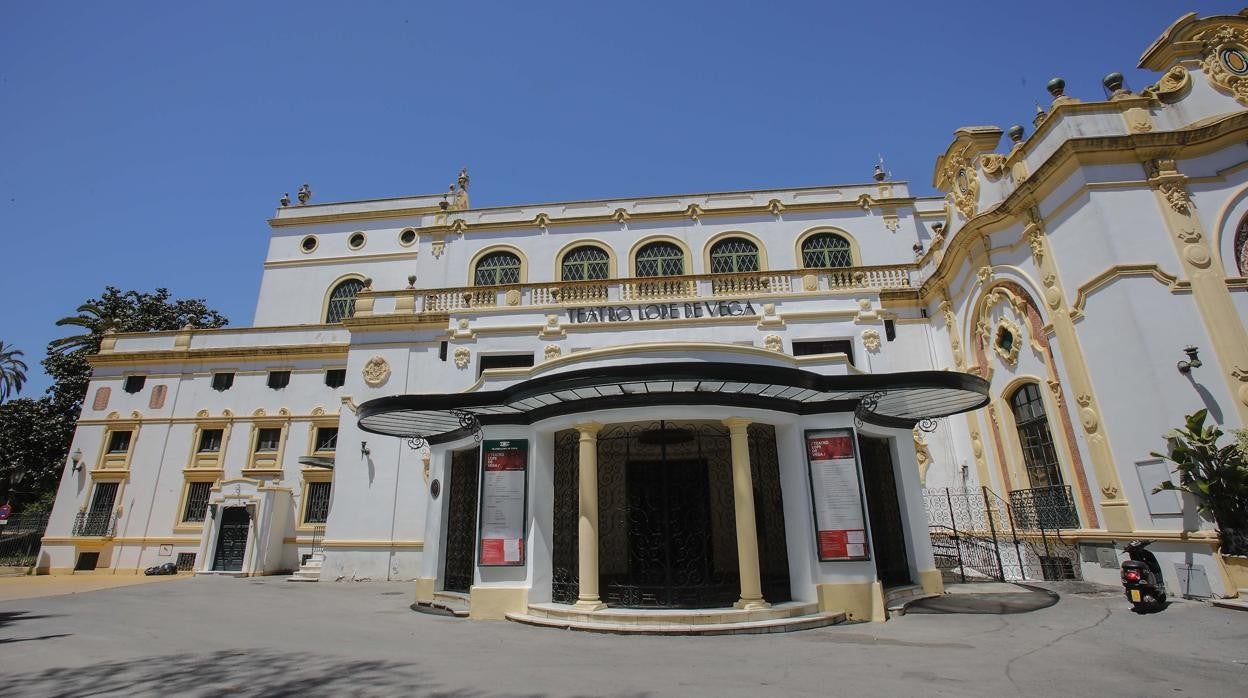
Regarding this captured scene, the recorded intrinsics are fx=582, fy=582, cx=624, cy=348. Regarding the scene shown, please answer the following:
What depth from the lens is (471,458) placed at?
37.5 ft

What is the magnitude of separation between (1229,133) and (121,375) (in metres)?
34.6

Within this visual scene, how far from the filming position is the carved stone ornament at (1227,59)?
38.8 ft

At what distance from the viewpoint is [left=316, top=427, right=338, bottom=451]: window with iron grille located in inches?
836

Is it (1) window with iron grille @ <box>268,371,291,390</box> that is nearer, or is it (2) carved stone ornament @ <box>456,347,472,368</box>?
(2) carved stone ornament @ <box>456,347,472,368</box>

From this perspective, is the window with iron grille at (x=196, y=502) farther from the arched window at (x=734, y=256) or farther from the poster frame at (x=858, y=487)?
the poster frame at (x=858, y=487)

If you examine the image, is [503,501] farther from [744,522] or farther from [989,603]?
[989,603]

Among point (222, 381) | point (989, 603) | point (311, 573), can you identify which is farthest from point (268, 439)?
point (989, 603)

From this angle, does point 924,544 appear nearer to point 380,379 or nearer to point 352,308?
point 380,379

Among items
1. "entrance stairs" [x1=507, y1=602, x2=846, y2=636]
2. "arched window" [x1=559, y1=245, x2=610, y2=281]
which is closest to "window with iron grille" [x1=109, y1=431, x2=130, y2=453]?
"arched window" [x1=559, y1=245, x2=610, y2=281]

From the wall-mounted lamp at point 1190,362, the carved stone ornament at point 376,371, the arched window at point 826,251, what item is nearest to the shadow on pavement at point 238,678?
the carved stone ornament at point 376,371

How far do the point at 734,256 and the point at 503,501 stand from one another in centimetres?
1427

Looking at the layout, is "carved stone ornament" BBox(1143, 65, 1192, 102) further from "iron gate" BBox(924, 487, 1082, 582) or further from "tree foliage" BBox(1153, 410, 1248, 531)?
"iron gate" BBox(924, 487, 1082, 582)

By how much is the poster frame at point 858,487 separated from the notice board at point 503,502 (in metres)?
4.72

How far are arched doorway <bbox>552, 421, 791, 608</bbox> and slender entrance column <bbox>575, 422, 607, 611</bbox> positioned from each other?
23.2 inches
